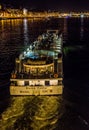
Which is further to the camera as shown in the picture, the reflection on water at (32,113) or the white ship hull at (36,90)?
the white ship hull at (36,90)

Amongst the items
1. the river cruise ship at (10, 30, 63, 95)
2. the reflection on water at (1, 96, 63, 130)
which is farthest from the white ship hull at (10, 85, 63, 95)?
the reflection on water at (1, 96, 63, 130)

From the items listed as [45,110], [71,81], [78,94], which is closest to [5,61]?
[71,81]

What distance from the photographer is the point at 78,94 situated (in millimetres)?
39469

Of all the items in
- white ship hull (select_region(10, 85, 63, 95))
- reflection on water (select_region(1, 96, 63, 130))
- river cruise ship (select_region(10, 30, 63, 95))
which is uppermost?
river cruise ship (select_region(10, 30, 63, 95))

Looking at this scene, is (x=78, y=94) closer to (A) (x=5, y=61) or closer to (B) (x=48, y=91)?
(B) (x=48, y=91)

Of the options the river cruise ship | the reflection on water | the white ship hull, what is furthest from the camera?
the river cruise ship

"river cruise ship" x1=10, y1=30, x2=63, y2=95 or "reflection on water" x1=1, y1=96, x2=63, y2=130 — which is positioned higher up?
"river cruise ship" x1=10, y1=30, x2=63, y2=95

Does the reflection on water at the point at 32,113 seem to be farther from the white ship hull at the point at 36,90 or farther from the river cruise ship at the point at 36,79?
the river cruise ship at the point at 36,79

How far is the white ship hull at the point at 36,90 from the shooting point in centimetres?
3656

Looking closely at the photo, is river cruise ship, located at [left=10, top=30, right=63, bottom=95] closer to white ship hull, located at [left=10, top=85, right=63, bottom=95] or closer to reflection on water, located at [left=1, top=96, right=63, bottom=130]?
white ship hull, located at [left=10, top=85, right=63, bottom=95]

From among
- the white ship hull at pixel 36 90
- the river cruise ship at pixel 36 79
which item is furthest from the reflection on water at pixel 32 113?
the river cruise ship at pixel 36 79

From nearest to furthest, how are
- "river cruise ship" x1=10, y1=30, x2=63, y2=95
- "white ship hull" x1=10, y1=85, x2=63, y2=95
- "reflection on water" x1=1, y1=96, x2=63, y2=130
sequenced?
"reflection on water" x1=1, y1=96, x2=63, y2=130 → "white ship hull" x1=10, y1=85, x2=63, y2=95 → "river cruise ship" x1=10, y1=30, x2=63, y2=95

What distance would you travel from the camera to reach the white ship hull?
3656cm

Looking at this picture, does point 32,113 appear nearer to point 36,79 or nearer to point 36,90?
point 36,90
